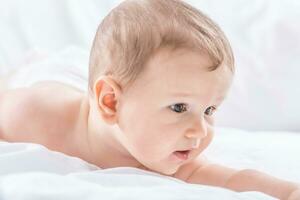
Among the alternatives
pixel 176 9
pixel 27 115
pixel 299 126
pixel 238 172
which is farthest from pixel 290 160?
pixel 27 115

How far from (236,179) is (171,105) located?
0.54 ft

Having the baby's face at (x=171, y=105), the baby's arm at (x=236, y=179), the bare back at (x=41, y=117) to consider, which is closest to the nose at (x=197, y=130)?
the baby's face at (x=171, y=105)

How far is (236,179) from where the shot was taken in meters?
1.10

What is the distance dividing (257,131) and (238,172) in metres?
0.34

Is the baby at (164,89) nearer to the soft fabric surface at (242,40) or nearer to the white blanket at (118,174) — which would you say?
the white blanket at (118,174)

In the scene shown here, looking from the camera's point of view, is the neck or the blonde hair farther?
the neck

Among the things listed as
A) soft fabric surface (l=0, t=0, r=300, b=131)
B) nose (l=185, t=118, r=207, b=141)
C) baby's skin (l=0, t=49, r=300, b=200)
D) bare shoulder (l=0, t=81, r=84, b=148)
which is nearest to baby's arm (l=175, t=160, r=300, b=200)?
baby's skin (l=0, t=49, r=300, b=200)

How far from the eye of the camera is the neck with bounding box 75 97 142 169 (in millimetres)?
1142

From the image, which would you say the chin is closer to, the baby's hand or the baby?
the baby

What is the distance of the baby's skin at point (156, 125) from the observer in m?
1.02

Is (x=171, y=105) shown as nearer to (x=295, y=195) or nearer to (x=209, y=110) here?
(x=209, y=110)

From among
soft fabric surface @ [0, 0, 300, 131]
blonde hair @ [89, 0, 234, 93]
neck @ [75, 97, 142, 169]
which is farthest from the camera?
soft fabric surface @ [0, 0, 300, 131]

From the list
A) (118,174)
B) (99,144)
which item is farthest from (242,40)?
(118,174)

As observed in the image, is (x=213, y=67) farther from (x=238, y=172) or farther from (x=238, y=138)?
(x=238, y=138)
